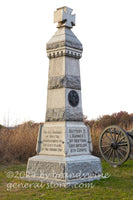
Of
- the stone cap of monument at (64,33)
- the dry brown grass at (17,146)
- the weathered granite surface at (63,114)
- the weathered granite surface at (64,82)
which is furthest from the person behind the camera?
the dry brown grass at (17,146)

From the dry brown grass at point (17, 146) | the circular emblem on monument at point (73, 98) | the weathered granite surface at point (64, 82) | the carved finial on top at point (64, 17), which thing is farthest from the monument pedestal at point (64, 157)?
the dry brown grass at point (17, 146)

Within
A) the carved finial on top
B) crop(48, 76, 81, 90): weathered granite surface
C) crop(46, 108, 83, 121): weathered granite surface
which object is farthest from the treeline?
the carved finial on top

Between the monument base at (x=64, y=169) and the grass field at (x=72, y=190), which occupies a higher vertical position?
the monument base at (x=64, y=169)

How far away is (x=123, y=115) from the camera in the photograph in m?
22.8

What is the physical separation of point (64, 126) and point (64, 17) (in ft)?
10.0

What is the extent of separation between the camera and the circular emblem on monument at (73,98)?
6715mm

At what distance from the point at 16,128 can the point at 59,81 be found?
6.50 metres

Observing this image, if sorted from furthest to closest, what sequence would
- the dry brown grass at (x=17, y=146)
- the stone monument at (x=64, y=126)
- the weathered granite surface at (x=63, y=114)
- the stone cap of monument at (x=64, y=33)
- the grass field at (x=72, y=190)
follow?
the dry brown grass at (x=17, y=146) < the stone cap of monument at (x=64, y=33) < the weathered granite surface at (x=63, y=114) < the stone monument at (x=64, y=126) < the grass field at (x=72, y=190)

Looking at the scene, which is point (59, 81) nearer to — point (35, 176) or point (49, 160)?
point (49, 160)

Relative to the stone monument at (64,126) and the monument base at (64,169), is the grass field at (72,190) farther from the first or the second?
the stone monument at (64,126)

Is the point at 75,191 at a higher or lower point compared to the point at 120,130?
lower

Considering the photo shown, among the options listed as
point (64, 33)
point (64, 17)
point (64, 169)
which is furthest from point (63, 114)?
point (64, 17)

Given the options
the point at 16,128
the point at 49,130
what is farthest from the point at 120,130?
the point at 16,128

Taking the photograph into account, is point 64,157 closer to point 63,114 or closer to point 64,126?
point 64,126
